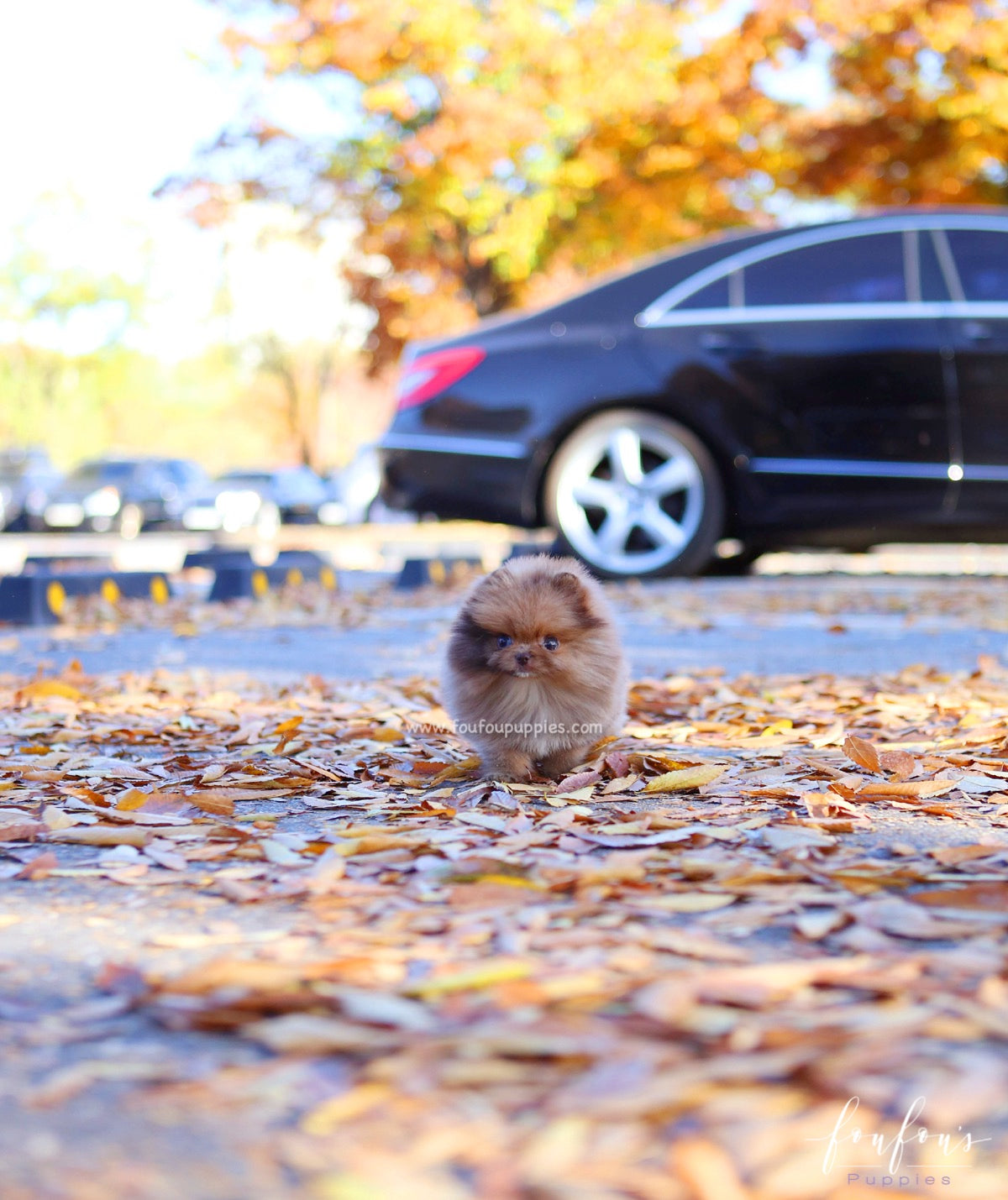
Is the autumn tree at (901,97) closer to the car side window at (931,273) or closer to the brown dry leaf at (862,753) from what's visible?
the car side window at (931,273)

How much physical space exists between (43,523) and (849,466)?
26.2m

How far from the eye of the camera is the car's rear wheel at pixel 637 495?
24.4ft

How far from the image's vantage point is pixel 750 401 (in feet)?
24.3

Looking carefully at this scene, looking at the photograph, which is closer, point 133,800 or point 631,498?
A: point 133,800

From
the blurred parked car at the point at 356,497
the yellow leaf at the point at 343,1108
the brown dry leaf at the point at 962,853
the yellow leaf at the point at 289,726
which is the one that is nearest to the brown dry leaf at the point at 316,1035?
the yellow leaf at the point at 343,1108

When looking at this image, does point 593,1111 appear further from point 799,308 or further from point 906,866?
point 799,308

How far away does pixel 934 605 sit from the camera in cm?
714

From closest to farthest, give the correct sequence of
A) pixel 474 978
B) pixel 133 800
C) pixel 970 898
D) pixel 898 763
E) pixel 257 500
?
pixel 474 978 → pixel 970 898 → pixel 133 800 → pixel 898 763 → pixel 257 500

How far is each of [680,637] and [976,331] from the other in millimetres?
2590

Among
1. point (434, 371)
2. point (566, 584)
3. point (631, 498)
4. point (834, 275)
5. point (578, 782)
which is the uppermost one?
point (834, 275)

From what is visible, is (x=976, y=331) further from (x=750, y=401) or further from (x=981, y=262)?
(x=750, y=401)

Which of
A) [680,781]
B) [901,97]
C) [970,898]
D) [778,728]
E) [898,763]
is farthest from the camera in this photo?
[901,97]

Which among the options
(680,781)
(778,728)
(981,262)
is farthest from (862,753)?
(981,262)

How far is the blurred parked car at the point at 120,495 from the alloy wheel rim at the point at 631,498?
80.9ft
